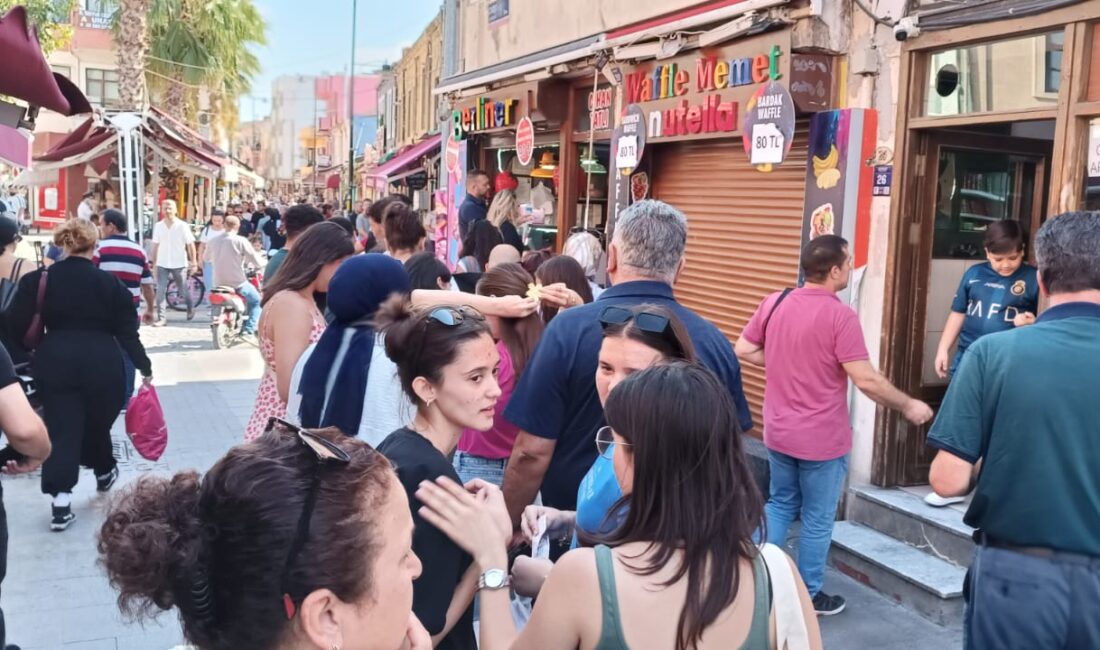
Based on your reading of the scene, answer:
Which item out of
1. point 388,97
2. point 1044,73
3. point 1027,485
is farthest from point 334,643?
point 388,97

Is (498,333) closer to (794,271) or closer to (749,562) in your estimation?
(749,562)

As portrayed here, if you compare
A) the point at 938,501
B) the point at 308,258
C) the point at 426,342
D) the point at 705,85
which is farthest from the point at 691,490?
the point at 705,85

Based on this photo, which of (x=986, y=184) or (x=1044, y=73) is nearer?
(x=1044, y=73)

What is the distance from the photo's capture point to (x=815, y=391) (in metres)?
4.72

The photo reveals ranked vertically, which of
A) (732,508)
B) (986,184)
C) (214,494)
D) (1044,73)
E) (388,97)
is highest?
(388,97)

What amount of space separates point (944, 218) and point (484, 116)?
22.8 ft

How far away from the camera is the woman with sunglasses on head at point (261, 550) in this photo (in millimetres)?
1360

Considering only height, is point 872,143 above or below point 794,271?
above

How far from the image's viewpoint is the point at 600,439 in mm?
2354

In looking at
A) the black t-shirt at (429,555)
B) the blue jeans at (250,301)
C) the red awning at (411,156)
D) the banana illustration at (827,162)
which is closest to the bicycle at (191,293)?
the blue jeans at (250,301)

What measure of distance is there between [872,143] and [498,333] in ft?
10.5

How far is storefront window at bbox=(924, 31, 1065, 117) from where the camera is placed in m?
5.08

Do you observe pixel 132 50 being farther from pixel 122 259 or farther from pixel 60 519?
pixel 60 519

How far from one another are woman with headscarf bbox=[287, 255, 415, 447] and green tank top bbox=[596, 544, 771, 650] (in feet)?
5.50
